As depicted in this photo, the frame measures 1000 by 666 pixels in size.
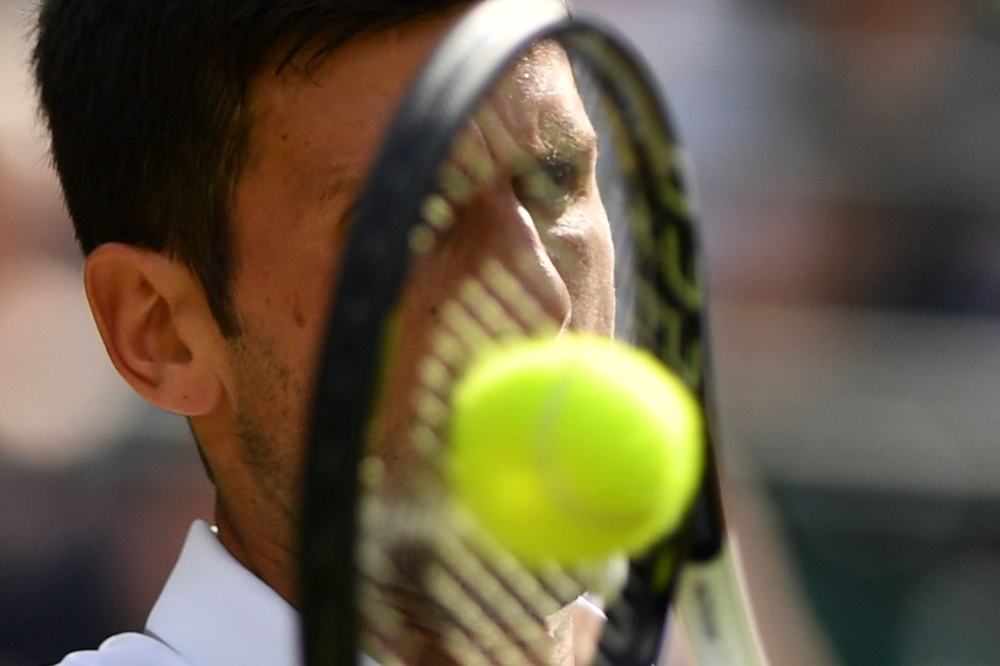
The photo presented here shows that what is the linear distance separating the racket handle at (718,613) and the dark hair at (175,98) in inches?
19.3

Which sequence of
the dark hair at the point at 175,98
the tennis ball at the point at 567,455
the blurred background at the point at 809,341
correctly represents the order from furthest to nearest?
the blurred background at the point at 809,341 < the dark hair at the point at 175,98 < the tennis ball at the point at 567,455

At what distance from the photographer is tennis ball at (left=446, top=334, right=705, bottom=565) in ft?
3.03

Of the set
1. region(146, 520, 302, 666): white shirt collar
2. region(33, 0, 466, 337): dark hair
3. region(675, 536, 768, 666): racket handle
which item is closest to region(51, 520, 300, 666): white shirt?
region(146, 520, 302, 666): white shirt collar

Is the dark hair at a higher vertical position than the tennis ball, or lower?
higher

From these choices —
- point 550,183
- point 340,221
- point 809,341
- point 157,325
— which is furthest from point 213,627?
point 809,341

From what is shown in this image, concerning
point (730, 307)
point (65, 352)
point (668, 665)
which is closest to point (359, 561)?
point (668, 665)

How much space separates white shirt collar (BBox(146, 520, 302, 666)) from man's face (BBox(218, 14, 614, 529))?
0.27 feet

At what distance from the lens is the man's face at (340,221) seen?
1.26 m

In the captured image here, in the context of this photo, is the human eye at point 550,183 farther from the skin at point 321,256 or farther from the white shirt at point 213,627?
the white shirt at point 213,627

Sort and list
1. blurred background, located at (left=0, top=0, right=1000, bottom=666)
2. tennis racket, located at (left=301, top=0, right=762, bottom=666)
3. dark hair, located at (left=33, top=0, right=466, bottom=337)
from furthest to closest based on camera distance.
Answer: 1. blurred background, located at (left=0, top=0, right=1000, bottom=666)
2. dark hair, located at (left=33, top=0, right=466, bottom=337)
3. tennis racket, located at (left=301, top=0, right=762, bottom=666)

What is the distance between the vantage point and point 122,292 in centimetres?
145

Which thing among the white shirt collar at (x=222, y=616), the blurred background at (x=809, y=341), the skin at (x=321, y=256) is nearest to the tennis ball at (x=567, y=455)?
the skin at (x=321, y=256)

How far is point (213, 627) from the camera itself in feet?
4.53

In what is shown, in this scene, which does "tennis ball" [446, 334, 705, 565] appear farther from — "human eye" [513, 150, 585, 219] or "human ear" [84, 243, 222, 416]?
"human ear" [84, 243, 222, 416]
